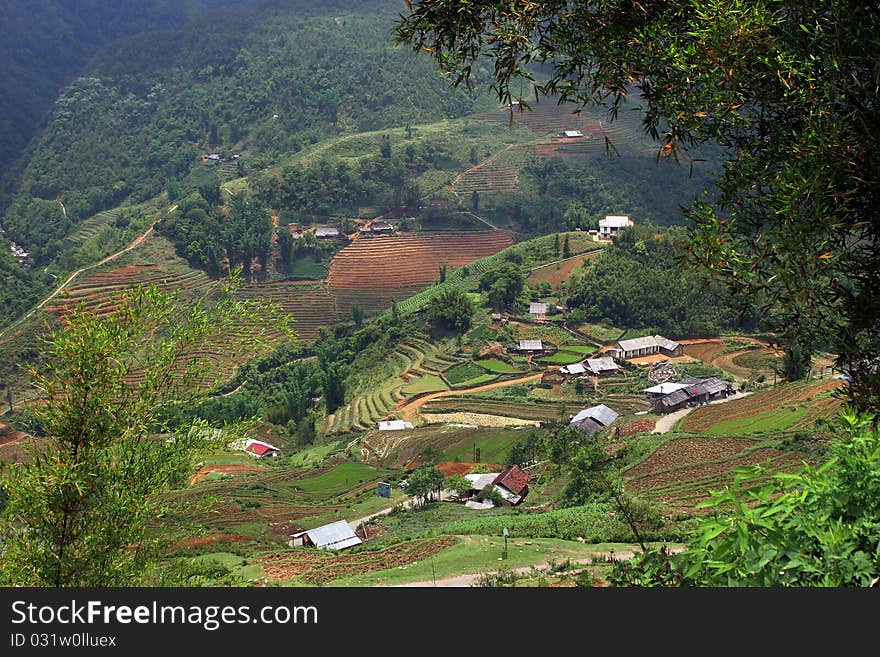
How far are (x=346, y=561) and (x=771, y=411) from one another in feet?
53.1

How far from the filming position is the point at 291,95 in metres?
82.5

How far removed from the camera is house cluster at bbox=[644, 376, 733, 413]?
3204cm

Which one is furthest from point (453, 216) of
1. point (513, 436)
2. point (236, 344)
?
point (236, 344)

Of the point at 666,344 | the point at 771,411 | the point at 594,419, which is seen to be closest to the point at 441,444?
the point at 594,419

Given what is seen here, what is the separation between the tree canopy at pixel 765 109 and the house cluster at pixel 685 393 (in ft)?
93.1

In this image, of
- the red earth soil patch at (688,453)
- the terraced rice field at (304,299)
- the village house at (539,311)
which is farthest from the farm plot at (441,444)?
the terraced rice field at (304,299)

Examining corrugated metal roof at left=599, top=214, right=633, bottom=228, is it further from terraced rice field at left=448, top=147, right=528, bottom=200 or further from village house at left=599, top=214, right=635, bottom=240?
terraced rice field at left=448, top=147, right=528, bottom=200

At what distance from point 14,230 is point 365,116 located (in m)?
32.5

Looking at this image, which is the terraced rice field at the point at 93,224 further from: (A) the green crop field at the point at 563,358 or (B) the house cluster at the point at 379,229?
(A) the green crop field at the point at 563,358

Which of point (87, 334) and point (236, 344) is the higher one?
point (87, 334)

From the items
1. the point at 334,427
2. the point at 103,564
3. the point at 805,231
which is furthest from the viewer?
the point at 334,427

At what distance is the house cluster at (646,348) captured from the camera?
128 feet

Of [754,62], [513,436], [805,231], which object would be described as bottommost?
[513,436]

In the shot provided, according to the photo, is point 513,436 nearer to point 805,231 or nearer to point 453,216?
point 805,231
